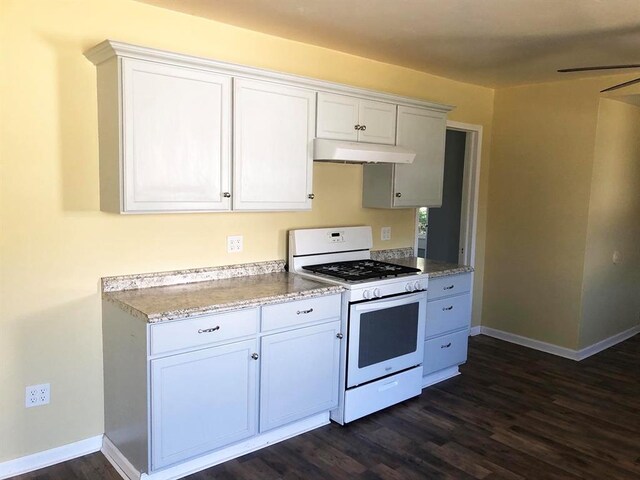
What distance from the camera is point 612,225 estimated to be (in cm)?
470

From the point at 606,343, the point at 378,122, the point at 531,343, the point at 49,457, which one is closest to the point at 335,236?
the point at 378,122

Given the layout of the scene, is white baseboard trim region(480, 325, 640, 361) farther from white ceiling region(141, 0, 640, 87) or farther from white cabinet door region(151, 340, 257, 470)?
white cabinet door region(151, 340, 257, 470)

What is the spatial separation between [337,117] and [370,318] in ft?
4.24

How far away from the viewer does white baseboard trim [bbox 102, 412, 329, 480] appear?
2566 mm

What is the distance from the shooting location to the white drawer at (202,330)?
2371 mm

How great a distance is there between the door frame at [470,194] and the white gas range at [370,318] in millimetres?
1562

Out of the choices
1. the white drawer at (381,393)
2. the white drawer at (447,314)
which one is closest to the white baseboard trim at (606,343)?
the white drawer at (447,314)

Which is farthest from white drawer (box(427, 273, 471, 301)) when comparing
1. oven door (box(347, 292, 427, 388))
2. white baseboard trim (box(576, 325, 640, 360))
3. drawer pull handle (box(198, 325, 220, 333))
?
drawer pull handle (box(198, 325, 220, 333))

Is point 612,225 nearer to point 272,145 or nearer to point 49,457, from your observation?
point 272,145

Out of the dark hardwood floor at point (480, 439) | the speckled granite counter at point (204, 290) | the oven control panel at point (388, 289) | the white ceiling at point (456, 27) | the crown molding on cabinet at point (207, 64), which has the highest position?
the white ceiling at point (456, 27)

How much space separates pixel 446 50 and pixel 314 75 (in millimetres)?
921

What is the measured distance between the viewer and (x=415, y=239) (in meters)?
4.50

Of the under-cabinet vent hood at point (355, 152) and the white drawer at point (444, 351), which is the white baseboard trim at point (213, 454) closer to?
the white drawer at point (444, 351)

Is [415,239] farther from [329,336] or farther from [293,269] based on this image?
[329,336]
